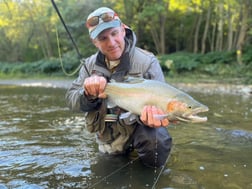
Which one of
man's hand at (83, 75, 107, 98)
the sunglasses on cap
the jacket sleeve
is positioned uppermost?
the sunglasses on cap

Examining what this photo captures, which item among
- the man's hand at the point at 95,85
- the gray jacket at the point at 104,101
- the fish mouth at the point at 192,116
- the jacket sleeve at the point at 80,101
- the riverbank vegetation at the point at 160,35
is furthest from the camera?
the riverbank vegetation at the point at 160,35

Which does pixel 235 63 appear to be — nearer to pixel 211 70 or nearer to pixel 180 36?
pixel 211 70

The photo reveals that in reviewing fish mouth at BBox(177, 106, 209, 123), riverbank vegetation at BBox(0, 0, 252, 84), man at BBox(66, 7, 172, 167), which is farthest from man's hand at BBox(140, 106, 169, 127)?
riverbank vegetation at BBox(0, 0, 252, 84)

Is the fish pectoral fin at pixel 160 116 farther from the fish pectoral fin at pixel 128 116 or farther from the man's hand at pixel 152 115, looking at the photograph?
the fish pectoral fin at pixel 128 116

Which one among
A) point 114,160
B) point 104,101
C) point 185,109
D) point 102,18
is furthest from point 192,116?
point 114,160

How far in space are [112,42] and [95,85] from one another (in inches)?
25.3

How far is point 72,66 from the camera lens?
28.1 m

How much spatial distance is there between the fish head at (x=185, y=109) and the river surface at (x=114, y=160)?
1133 mm

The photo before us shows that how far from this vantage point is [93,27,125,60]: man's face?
3.90m

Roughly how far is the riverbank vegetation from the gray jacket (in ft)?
47.7

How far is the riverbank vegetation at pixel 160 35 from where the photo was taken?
21391mm

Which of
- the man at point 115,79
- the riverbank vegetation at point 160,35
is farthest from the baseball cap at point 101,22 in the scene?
the riverbank vegetation at point 160,35

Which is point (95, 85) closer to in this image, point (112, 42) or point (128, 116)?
point (128, 116)

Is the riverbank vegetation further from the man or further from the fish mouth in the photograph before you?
the fish mouth
